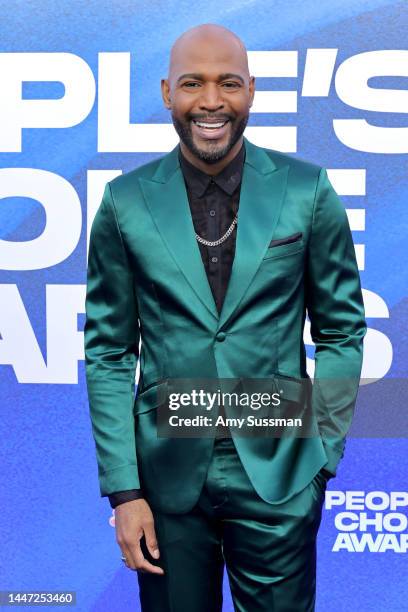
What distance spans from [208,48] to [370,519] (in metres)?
1.71

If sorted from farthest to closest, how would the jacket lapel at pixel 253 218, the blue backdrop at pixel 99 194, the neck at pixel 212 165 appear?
the blue backdrop at pixel 99 194 < the neck at pixel 212 165 < the jacket lapel at pixel 253 218

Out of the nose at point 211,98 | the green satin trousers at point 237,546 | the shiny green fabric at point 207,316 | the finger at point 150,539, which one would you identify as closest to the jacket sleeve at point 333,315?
the shiny green fabric at point 207,316

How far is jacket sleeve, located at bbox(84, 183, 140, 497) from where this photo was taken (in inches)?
70.4

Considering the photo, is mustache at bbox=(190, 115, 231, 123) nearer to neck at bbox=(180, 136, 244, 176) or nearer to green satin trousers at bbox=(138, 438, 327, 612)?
neck at bbox=(180, 136, 244, 176)

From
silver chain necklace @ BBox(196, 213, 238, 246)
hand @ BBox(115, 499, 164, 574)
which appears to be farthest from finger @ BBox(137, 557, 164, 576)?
silver chain necklace @ BBox(196, 213, 238, 246)

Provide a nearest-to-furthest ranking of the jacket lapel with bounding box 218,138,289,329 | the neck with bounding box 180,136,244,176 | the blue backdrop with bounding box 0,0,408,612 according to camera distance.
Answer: the jacket lapel with bounding box 218,138,289,329, the neck with bounding box 180,136,244,176, the blue backdrop with bounding box 0,0,408,612

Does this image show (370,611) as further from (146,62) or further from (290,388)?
(146,62)

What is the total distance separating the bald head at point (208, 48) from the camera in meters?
1.76

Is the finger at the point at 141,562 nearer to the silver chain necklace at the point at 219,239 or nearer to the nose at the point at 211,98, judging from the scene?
the silver chain necklace at the point at 219,239

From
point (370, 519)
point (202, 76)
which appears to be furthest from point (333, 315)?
point (370, 519)

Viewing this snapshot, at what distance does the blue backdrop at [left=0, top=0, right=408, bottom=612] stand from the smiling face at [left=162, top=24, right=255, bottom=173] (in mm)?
1049

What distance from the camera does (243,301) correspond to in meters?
1.74

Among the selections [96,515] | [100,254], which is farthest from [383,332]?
[100,254]

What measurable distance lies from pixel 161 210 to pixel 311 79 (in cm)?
119
